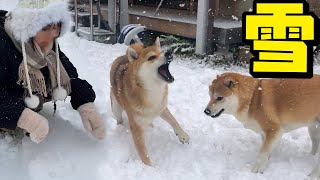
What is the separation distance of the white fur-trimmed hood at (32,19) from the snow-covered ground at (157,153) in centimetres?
79

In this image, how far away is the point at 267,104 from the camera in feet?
8.79

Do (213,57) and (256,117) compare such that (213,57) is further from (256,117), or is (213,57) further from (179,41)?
(256,117)

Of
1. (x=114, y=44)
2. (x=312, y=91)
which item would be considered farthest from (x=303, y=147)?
(x=114, y=44)

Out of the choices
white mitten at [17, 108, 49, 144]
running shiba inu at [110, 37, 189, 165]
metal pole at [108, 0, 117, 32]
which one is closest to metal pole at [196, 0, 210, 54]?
metal pole at [108, 0, 117, 32]

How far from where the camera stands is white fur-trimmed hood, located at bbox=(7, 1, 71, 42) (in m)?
2.41

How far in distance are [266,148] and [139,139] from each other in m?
0.88

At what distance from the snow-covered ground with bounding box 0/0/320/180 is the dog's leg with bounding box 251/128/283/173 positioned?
0.06m

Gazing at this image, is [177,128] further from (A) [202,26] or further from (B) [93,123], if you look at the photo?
(A) [202,26]

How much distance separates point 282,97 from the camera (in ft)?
8.83

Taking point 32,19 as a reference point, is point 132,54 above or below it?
below

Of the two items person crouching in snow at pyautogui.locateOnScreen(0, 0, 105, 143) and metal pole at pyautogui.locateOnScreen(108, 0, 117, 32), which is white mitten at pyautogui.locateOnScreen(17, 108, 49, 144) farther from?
metal pole at pyautogui.locateOnScreen(108, 0, 117, 32)

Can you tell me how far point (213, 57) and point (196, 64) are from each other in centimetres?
41

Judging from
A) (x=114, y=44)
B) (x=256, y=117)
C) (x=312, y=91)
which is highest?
(x=312, y=91)

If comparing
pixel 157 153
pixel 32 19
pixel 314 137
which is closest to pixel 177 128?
pixel 157 153
